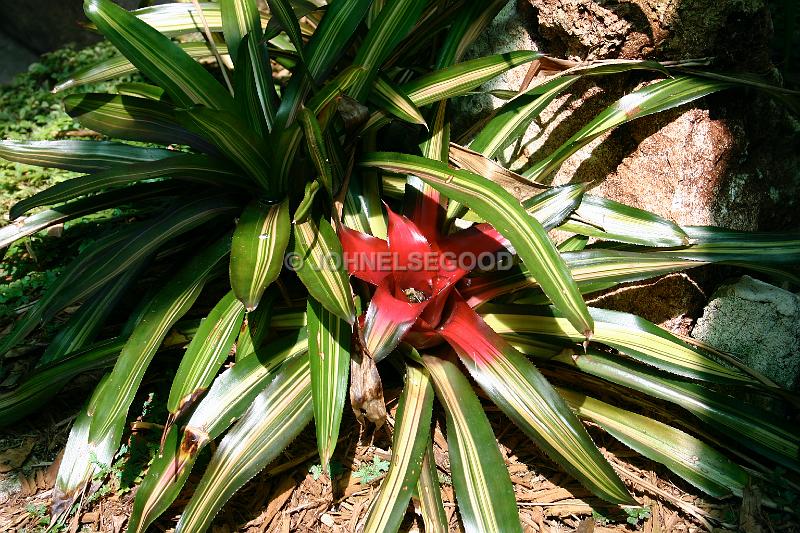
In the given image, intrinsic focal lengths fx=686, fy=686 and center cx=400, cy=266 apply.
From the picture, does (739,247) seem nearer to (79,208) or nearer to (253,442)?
(253,442)

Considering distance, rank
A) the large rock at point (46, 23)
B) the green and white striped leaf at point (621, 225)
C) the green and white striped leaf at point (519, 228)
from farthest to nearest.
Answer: the large rock at point (46, 23) < the green and white striped leaf at point (621, 225) < the green and white striped leaf at point (519, 228)

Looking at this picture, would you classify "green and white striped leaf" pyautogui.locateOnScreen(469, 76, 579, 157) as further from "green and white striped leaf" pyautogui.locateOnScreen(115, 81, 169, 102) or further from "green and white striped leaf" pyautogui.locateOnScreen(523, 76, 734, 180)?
"green and white striped leaf" pyautogui.locateOnScreen(115, 81, 169, 102)

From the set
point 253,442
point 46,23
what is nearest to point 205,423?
point 253,442

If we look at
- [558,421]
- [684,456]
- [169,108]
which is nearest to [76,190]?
[169,108]

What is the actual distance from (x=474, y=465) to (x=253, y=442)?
604mm

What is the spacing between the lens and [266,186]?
2152 millimetres

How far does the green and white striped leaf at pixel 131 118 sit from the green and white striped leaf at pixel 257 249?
43 centimetres

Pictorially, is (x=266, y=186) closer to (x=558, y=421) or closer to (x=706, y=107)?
(x=558, y=421)

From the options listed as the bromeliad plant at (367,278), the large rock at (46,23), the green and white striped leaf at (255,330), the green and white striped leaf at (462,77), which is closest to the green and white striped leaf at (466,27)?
the bromeliad plant at (367,278)

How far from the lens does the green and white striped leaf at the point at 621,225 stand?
2195 mm

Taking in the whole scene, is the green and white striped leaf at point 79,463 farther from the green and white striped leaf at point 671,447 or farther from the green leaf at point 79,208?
the green and white striped leaf at point 671,447

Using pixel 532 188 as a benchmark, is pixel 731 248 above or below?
below

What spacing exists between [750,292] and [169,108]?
6.79 feet

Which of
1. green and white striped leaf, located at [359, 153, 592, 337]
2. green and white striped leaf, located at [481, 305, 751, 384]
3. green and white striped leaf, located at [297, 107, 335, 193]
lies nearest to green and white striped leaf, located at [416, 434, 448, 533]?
green and white striped leaf, located at [481, 305, 751, 384]
